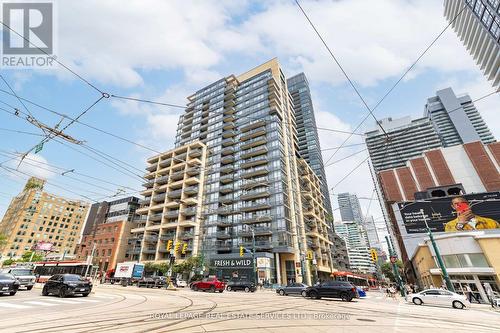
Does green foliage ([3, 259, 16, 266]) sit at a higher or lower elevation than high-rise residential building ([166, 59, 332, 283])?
lower

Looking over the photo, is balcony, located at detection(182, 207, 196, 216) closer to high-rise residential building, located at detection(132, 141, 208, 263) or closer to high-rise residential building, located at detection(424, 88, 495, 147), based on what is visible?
high-rise residential building, located at detection(132, 141, 208, 263)

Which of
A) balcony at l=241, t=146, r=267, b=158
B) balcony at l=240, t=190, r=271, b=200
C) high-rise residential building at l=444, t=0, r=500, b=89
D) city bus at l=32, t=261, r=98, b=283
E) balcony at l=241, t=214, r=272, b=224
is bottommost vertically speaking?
city bus at l=32, t=261, r=98, b=283

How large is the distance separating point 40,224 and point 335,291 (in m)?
118

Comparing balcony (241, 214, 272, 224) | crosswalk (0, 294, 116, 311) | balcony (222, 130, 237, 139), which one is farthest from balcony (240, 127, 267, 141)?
crosswalk (0, 294, 116, 311)

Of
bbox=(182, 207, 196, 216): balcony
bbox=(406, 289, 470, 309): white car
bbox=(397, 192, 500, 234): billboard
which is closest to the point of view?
bbox=(406, 289, 470, 309): white car

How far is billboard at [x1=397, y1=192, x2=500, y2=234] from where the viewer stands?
44969 mm

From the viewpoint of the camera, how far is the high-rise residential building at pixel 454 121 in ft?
425

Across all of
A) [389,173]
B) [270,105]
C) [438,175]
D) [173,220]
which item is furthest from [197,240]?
[438,175]

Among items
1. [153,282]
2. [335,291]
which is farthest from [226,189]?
[335,291]

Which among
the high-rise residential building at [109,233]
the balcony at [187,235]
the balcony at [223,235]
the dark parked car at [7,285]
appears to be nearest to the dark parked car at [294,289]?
the dark parked car at [7,285]

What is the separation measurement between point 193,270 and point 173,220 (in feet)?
53.1

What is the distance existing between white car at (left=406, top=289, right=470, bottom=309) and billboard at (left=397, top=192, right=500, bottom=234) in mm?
31017

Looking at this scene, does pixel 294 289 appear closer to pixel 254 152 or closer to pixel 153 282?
pixel 153 282

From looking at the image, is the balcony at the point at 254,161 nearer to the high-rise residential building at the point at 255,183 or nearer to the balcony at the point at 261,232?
the high-rise residential building at the point at 255,183
